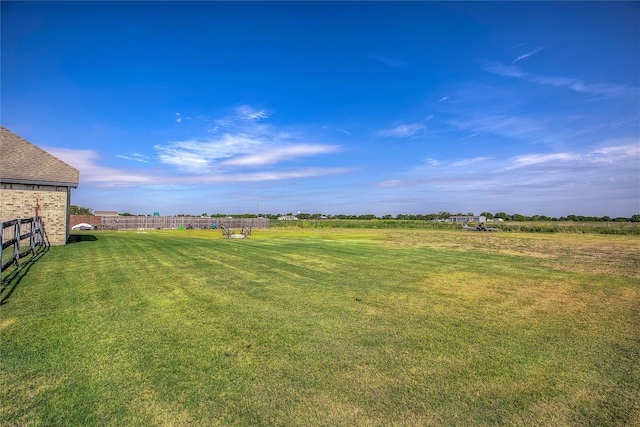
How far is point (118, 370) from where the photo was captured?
3621 mm

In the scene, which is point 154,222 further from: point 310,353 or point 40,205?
point 310,353

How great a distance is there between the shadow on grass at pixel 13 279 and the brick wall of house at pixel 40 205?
5.38 meters

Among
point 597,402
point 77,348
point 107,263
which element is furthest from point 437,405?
point 107,263

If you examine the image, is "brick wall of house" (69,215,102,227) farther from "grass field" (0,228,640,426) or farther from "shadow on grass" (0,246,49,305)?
"grass field" (0,228,640,426)

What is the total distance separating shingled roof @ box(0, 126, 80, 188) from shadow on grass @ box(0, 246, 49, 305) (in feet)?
19.6

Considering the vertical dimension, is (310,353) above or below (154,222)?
below

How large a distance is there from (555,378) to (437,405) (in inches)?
67.2

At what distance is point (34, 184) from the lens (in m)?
15.2

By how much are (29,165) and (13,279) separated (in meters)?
10.8

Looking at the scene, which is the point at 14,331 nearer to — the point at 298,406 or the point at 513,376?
the point at 298,406

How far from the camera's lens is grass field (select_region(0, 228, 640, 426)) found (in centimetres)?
302

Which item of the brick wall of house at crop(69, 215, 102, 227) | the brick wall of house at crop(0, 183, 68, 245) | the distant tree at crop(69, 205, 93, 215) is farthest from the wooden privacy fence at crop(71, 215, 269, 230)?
the brick wall of house at crop(0, 183, 68, 245)

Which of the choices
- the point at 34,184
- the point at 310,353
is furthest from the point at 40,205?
the point at 310,353

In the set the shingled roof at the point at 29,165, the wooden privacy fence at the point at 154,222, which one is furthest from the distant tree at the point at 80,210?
the shingled roof at the point at 29,165
